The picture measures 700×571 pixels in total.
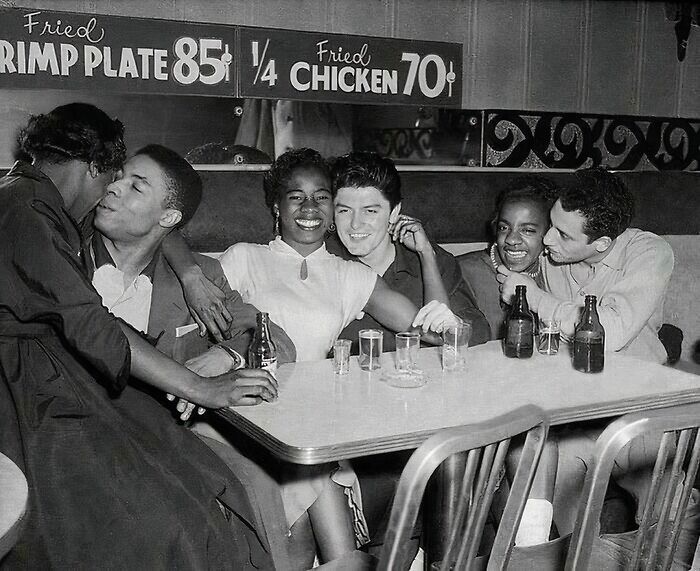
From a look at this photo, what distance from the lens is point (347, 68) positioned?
3.89 m

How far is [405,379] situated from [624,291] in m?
1.11

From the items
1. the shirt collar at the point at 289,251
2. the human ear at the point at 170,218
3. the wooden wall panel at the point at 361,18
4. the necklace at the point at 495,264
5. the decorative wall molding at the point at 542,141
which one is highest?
the wooden wall panel at the point at 361,18

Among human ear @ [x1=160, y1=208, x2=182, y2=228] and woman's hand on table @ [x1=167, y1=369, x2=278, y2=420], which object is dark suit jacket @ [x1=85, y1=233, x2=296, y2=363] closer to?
human ear @ [x1=160, y1=208, x2=182, y2=228]

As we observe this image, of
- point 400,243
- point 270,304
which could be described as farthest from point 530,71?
point 270,304

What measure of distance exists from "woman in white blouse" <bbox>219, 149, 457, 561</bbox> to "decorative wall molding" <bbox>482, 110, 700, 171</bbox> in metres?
1.22

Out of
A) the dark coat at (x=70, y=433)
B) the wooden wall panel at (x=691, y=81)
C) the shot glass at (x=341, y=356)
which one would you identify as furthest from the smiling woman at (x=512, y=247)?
the dark coat at (x=70, y=433)

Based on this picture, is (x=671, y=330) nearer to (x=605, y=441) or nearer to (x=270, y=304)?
(x=270, y=304)

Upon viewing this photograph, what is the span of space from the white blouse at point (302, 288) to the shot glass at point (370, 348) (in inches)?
19.3

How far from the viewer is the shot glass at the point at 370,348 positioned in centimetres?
272

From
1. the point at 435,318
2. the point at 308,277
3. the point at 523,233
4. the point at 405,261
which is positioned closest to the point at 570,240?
the point at 523,233

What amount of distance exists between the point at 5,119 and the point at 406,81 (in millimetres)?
1760

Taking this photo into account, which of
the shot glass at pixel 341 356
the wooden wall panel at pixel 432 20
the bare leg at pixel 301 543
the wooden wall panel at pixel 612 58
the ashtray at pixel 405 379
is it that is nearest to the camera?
the ashtray at pixel 405 379

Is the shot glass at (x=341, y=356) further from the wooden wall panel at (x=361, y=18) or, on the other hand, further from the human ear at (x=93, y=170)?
the wooden wall panel at (x=361, y=18)

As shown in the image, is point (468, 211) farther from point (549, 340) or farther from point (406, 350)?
point (406, 350)
